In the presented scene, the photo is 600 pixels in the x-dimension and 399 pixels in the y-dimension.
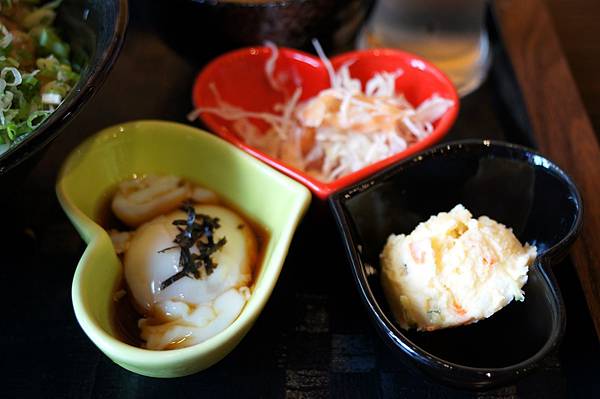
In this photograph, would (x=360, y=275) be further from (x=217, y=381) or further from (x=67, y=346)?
(x=67, y=346)

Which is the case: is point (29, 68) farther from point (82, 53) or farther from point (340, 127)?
point (340, 127)

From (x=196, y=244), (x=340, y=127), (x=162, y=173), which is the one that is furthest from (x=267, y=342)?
(x=340, y=127)

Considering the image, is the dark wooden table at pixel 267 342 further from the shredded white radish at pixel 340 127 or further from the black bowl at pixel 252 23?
the black bowl at pixel 252 23

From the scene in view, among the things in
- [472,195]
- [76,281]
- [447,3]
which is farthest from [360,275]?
[447,3]

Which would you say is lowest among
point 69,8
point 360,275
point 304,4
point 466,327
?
point 466,327

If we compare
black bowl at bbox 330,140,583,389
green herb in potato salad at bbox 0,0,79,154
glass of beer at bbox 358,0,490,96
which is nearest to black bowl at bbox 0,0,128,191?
green herb in potato salad at bbox 0,0,79,154

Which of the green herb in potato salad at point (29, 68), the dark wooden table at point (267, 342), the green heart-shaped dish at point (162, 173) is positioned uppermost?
the green herb in potato salad at point (29, 68)

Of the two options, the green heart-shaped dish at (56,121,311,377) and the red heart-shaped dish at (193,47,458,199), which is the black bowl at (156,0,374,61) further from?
the green heart-shaped dish at (56,121,311,377)

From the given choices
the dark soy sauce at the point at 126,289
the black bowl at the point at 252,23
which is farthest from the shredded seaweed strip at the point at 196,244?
the black bowl at the point at 252,23
